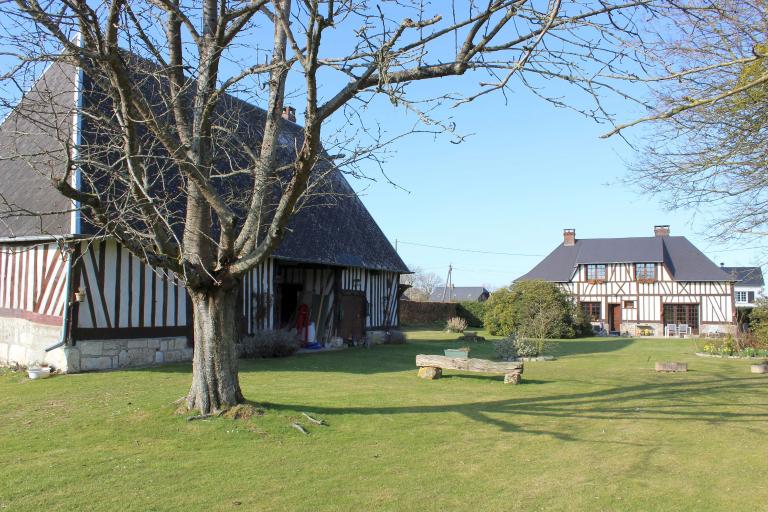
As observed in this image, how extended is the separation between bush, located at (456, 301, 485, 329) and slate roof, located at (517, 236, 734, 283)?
3.29 metres

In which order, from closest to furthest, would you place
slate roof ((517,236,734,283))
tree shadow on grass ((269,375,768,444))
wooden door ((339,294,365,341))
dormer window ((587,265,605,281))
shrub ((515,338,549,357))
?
tree shadow on grass ((269,375,768,444)), shrub ((515,338,549,357)), wooden door ((339,294,365,341)), slate roof ((517,236,734,283)), dormer window ((587,265,605,281))

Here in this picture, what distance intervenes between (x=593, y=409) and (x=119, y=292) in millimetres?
8492

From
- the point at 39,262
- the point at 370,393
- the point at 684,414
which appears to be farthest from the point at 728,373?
the point at 39,262

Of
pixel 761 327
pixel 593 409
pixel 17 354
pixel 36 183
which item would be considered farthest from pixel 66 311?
pixel 761 327

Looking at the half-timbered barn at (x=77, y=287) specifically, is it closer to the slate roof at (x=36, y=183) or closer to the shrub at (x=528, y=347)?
the slate roof at (x=36, y=183)

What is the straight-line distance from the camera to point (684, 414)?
812 cm

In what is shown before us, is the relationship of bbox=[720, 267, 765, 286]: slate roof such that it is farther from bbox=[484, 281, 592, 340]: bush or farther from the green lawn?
bbox=[484, 281, 592, 340]: bush

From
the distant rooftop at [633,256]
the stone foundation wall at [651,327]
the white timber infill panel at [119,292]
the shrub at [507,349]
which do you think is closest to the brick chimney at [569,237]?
the distant rooftop at [633,256]

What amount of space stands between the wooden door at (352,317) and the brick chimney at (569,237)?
2251 cm

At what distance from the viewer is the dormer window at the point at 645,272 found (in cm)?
3381

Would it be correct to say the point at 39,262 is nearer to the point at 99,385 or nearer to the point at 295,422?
the point at 99,385

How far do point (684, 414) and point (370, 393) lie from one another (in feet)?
14.0

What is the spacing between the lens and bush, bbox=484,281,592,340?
26719 mm

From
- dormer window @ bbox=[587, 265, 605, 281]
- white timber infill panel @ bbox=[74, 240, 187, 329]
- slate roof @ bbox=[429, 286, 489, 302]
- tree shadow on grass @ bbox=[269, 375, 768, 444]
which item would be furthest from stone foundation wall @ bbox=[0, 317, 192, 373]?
slate roof @ bbox=[429, 286, 489, 302]
